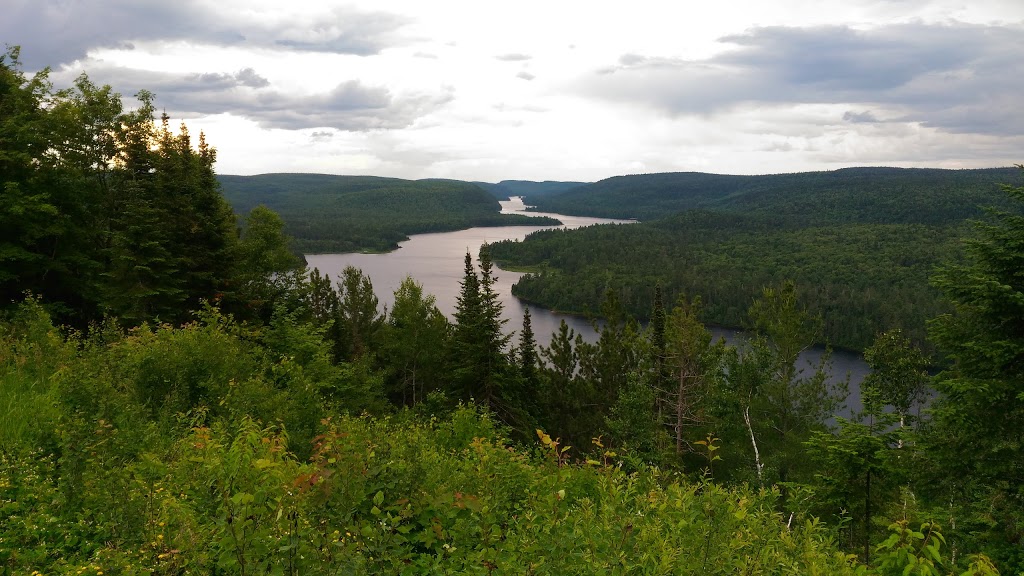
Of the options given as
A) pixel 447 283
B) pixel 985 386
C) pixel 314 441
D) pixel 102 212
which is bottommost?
pixel 447 283

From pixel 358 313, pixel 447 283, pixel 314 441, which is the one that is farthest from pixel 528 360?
pixel 447 283

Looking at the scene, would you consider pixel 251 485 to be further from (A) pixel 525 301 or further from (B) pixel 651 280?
(B) pixel 651 280

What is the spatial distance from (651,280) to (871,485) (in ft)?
393

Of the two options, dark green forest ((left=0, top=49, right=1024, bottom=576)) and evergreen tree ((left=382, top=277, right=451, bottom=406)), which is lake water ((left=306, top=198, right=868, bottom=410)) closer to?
evergreen tree ((left=382, top=277, right=451, bottom=406))

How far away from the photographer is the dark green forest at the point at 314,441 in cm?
459

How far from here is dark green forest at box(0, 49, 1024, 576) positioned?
4594mm

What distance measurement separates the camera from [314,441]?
19.1ft

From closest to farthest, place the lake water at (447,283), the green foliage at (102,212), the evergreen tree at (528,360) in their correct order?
the green foliage at (102,212)
the evergreen tree at (528,360)
the lake water at (447,283)

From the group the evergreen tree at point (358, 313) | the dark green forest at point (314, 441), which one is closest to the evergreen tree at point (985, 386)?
the dark green forest at point (314, 441)

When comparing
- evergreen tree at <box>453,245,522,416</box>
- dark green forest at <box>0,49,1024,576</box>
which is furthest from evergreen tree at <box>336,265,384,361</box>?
evergreen tree at <box>453,245,522,416</box>

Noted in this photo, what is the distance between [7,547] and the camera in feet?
14.8

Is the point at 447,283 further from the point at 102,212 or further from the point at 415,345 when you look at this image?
the point at 102,212

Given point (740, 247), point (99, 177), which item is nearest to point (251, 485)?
point (99, 177)

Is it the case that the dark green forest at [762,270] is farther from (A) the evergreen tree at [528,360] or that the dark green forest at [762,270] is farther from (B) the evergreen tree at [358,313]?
(A) the evergreen tree at [528,360]
